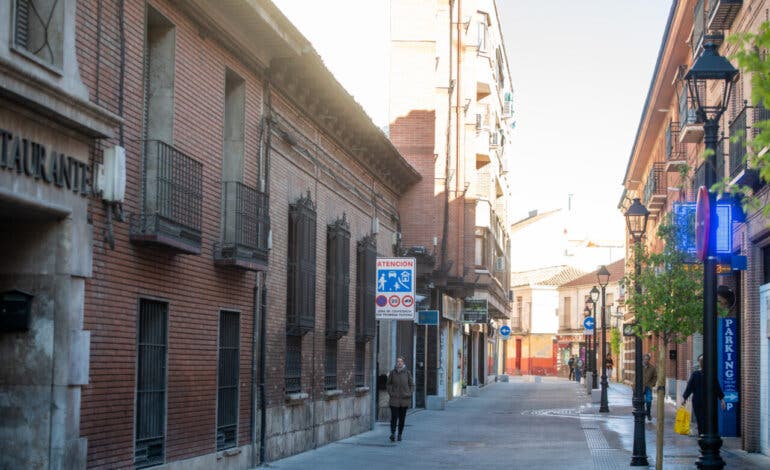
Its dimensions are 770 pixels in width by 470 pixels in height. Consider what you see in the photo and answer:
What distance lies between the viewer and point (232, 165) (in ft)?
55.0

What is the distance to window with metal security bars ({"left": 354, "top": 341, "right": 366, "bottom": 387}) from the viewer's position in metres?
26.5

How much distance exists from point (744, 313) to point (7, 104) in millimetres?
16047

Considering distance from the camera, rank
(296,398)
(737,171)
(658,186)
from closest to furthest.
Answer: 1. (737,171)
2. (296,398)
3. (658,186)

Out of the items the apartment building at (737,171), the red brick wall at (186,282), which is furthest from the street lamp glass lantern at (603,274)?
the red brick wall at (186,282)

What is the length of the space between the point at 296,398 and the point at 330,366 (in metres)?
3.93

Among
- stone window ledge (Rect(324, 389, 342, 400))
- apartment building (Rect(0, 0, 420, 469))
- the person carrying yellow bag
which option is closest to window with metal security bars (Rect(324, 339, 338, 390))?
stone window ledge (Rect(324, 389, 342, 400))

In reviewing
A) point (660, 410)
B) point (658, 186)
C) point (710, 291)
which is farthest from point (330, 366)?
point (658, 186)

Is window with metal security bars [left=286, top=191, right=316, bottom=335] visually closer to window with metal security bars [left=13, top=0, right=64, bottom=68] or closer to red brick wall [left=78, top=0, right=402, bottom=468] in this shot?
red brick wall [left=78, top=0, right=402, bottom=468]

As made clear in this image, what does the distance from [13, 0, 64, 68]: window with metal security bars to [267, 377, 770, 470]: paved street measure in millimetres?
8887

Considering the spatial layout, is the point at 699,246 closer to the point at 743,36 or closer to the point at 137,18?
the point at 743,36

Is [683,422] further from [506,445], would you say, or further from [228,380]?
[228,380]

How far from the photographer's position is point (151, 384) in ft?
43.9

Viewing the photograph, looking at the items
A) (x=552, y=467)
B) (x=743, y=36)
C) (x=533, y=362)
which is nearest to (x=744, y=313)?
(x=552, y=467)

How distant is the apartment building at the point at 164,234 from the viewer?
1075cm
